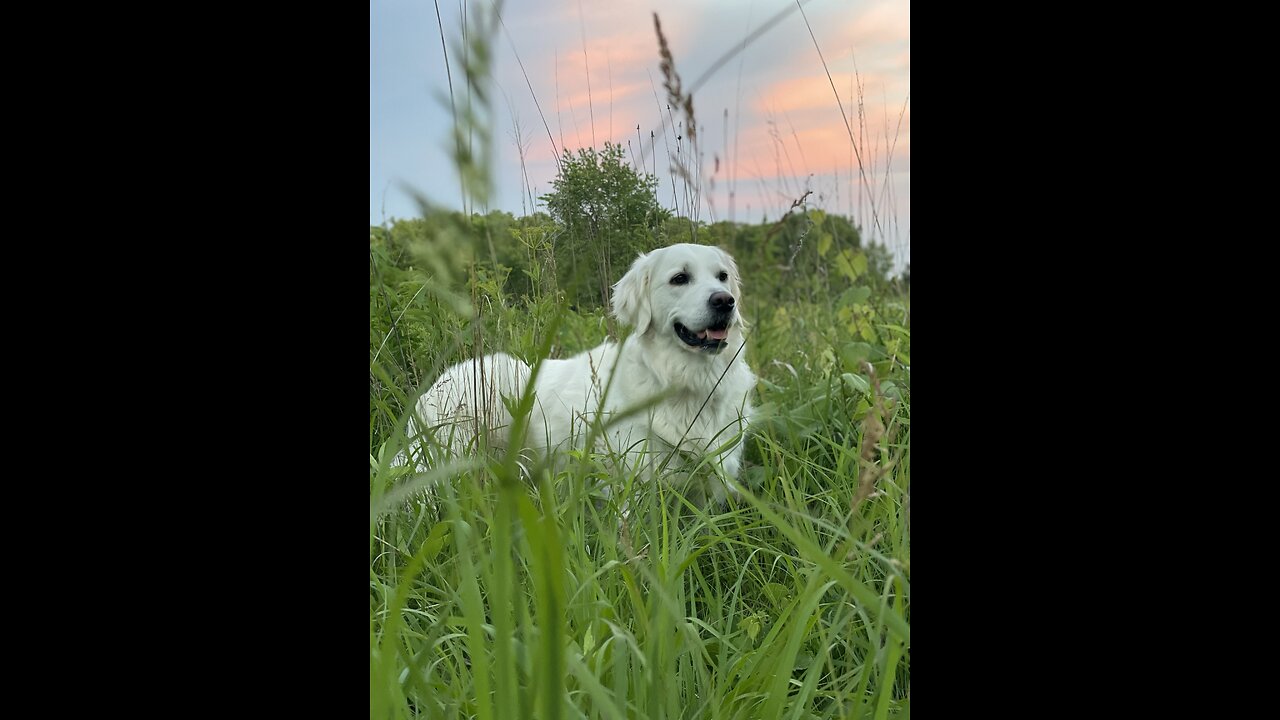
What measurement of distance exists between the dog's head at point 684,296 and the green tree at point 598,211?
2.7 inches

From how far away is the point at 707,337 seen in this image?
85.1 inches

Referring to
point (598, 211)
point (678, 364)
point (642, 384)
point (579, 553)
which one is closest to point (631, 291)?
point (598, 211)

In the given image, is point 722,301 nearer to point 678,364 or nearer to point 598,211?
point 678,364

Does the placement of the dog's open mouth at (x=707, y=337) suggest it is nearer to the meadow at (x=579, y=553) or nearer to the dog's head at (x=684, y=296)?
the dog's head at (x=684, y=296)

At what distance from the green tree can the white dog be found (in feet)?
0.23

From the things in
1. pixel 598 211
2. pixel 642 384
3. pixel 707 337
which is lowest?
pixel 642 384

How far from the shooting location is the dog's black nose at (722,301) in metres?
1.97

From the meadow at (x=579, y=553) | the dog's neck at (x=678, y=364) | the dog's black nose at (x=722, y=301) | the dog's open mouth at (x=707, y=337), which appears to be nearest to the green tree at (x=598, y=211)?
the meadow at (x=579, y=553)

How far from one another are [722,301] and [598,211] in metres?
0.94

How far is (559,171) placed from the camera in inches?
43.8
